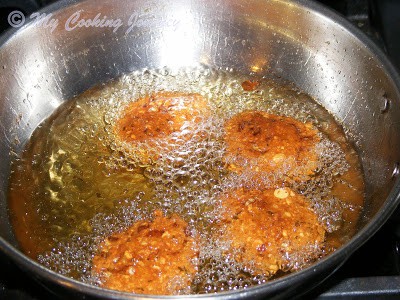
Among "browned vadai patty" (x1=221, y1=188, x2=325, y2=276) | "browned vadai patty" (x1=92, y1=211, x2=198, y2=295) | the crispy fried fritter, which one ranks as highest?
the crispy fried fritter

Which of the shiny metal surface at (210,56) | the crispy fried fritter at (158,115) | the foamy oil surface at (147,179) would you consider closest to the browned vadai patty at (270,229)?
the foamy oil surface at (147,179)

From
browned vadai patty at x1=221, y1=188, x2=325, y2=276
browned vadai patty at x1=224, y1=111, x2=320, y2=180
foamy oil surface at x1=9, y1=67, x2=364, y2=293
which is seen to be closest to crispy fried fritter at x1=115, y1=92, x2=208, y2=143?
foamy oil surface at x1=9, y1=67, x2=364, y2=293

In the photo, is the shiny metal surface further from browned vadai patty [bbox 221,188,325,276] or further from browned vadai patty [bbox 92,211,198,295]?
browned vadai patty [bbox 92,211,198,295]

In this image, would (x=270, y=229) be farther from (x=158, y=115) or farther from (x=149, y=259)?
(x=158, y=115)

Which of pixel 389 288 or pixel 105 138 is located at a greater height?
pixel 105 138

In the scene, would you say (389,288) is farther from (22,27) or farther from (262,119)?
(22,27)

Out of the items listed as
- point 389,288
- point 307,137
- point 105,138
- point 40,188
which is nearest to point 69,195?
point 40,188
